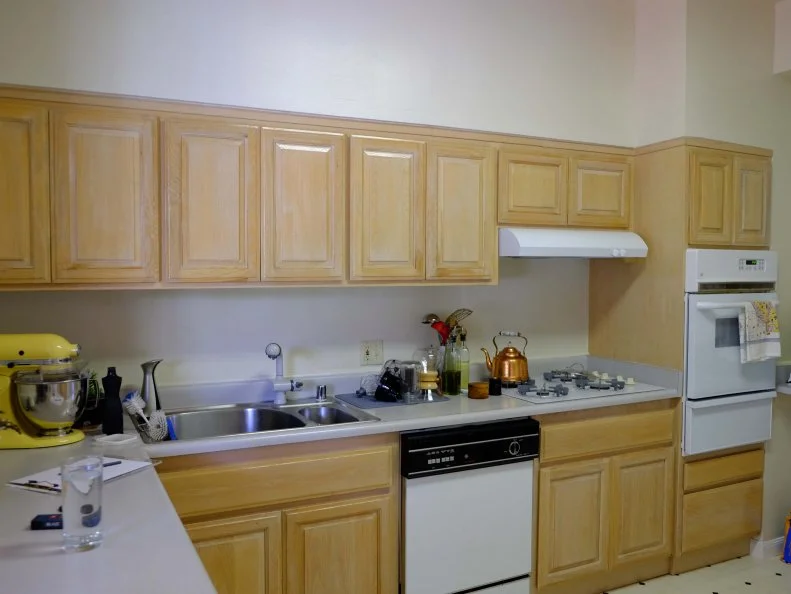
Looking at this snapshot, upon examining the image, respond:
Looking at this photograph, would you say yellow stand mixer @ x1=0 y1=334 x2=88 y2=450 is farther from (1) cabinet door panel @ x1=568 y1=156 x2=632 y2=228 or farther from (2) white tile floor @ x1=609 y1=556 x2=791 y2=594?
(2) white tile floor @ x1=609 y1=556 x2=791 y2=594

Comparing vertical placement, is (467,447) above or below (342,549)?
above

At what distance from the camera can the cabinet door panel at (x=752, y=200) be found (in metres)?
3.21

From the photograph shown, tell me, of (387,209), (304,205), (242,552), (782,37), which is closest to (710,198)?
(782,37)

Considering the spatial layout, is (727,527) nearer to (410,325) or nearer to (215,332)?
(410,325)

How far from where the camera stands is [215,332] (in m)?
2.74

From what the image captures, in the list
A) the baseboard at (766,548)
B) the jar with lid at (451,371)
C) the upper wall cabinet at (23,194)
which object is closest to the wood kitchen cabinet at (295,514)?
the jar with lid at (451,371)

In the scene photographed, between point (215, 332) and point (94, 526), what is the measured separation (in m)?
1.46

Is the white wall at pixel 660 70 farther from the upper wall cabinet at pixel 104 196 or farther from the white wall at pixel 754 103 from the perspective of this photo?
the upper wall cabinet at pixel 104 196

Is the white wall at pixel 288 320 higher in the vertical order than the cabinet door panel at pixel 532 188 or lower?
lower

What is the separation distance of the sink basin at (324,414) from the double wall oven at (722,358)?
1687 millimetres

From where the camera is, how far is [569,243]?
2.97m

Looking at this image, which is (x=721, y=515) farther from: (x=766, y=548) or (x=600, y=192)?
(x=600, y=192)

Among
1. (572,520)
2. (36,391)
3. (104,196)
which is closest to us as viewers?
(36,391)

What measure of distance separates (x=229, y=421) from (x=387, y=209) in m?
1.14
